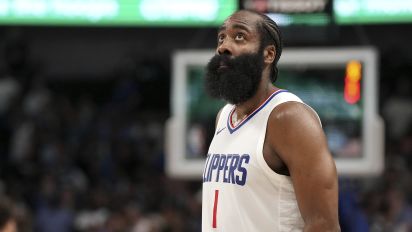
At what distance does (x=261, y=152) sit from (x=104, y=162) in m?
8.80

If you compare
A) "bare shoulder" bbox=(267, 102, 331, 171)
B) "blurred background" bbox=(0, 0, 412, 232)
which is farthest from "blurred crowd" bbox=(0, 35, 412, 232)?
"bare shoulder" bbox=(267, 102, 331, 171)

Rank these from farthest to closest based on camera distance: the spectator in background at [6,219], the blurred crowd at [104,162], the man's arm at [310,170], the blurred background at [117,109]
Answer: the blurred crowd at [104,162] → the blurred background at [117,109] → the spectator in background at [6,219] → the man's arm at [310,170]

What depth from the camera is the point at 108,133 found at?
12.3 meters

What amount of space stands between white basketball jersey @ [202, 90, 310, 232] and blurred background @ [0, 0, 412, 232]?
415 centimetres

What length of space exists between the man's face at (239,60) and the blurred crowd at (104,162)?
579 cm

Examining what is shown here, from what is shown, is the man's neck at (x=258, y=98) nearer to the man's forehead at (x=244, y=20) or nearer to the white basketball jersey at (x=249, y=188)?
the white basketball jersey at (x=249, y=188)

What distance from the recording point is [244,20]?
3.53 meters

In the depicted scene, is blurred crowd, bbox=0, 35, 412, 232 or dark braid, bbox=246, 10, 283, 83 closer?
dark braid, bbox=246, 10, 283, 83

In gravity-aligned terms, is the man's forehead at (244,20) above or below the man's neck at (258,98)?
above

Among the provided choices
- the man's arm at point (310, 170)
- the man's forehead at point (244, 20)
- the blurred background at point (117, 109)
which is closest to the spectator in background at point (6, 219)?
the man's forehead at point (244, 20)

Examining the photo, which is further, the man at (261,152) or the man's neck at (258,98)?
the man's neck at (258,98)

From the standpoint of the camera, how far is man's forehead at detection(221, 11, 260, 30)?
3514 mm

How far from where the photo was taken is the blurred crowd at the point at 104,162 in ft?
32.9

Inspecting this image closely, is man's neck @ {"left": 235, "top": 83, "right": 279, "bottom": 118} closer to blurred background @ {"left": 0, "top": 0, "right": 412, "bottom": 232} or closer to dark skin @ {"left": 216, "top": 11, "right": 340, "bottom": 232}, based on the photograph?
dark skin @ {"left": 216, "top": 11, "right": 340, "bottom": 232}
